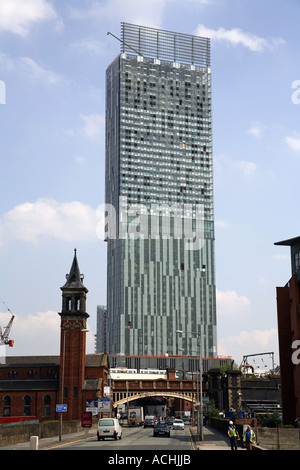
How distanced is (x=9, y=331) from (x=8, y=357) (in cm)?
4023

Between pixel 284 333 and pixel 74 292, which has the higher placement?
pixel 74 292

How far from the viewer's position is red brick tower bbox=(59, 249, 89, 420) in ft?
329

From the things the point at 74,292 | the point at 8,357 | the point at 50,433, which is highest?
the point at 74,292

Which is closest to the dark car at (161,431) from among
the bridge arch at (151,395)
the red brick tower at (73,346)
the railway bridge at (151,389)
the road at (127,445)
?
the road at (127,445)

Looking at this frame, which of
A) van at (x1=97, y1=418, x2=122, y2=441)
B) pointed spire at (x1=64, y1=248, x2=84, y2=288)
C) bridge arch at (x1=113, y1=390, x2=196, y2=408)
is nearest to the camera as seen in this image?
van at (x1=97, y1=418, x2=122, y2=441)

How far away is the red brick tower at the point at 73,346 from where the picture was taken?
10031 cm

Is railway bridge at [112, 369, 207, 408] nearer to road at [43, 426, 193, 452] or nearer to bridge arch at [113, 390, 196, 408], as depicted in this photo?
bridge arch at [113, 390, 196, 408]

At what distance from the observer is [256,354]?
150 m

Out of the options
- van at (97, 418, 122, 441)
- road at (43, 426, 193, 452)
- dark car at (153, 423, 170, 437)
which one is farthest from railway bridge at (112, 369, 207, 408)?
road at (43, 426, 193, 452)

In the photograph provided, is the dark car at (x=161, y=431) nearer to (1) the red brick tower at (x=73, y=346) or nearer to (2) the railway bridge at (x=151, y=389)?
(1) the red brick tower at (x=73, y=346)

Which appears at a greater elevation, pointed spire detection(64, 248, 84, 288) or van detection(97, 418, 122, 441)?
pointed spire detection(64, 248, 84, 288)

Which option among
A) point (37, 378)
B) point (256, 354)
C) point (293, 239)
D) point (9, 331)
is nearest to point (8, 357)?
point (37, 378)
